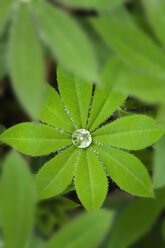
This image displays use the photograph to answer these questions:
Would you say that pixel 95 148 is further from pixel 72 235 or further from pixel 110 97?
pixel 72 235

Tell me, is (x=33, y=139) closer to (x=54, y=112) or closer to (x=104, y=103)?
(x=54, y=112)

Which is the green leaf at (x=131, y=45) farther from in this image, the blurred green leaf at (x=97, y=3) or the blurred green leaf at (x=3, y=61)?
the blurred green leaf at (x=3, y=61)

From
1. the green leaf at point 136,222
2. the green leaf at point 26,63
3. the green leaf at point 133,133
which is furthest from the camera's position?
the green leaf at point 133,133

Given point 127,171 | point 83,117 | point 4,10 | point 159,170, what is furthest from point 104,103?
point 4,10

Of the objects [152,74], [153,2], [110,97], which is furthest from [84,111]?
[153,2]

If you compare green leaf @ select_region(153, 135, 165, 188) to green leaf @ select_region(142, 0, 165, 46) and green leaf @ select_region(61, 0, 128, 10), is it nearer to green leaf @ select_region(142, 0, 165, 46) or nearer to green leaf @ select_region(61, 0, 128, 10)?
green leaf @ select_region(142, 0, 165, 46)

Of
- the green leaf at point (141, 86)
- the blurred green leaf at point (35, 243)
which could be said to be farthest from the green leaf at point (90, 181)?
the green leaf at point (141, 86)
